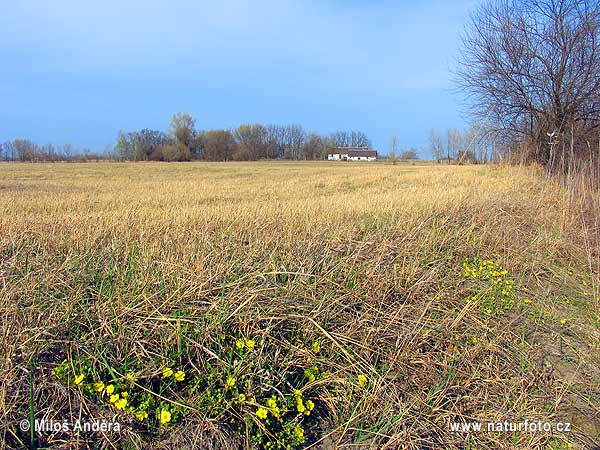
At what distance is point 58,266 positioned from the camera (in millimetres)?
2986

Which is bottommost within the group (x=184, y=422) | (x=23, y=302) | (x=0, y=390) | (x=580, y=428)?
(x=580, y=428)

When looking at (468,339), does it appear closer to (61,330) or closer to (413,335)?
(413,335)

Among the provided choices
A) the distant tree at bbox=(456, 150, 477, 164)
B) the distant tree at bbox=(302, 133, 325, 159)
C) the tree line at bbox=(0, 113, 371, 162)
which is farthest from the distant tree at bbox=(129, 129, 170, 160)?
the distant tree at bbox=(456, 150, 477, 164)

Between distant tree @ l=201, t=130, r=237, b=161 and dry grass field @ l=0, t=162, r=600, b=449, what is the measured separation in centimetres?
8536

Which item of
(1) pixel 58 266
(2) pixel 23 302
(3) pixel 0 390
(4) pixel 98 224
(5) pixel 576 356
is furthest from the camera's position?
(4) pixel 98 224

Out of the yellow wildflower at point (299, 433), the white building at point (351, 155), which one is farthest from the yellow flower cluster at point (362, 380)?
the white building at point (351, 155)

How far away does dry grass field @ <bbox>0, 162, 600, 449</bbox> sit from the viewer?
1.90 m

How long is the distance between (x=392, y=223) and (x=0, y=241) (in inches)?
172

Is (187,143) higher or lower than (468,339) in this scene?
higher

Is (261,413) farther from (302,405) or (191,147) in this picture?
(191,147)

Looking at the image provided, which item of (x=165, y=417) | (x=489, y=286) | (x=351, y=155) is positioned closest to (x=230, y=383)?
(x=165, y=417)

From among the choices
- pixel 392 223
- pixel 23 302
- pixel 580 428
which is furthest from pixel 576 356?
pixel 23 302

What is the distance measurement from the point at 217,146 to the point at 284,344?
88.2 m

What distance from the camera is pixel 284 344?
2361mm
